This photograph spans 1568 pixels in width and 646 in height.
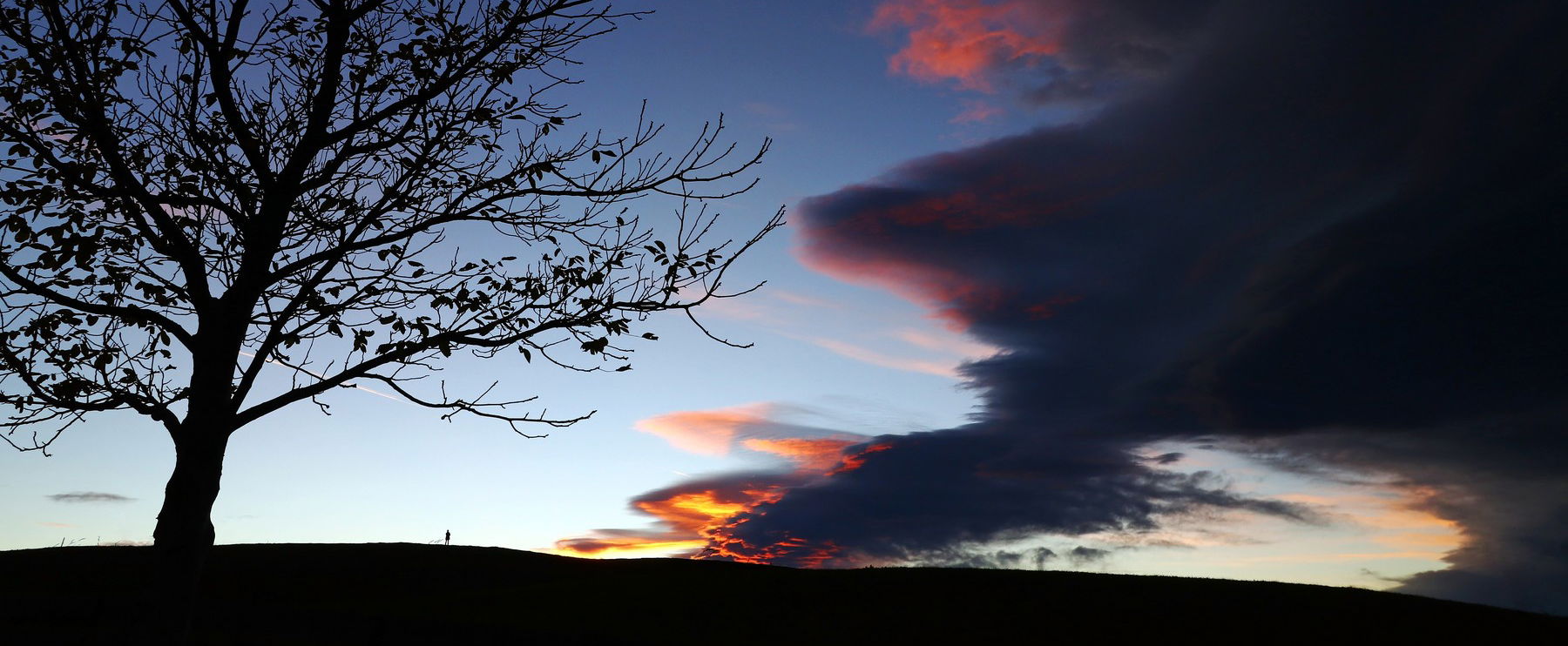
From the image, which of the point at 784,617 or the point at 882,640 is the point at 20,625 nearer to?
the point at 784,617

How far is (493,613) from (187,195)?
24.9 meters

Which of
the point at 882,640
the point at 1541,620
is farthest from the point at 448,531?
the point at 1541,620

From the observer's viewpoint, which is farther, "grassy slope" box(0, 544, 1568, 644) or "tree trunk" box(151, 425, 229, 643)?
"grassy slope" box(0, 544, 1568, 644)

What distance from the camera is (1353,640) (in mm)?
26844

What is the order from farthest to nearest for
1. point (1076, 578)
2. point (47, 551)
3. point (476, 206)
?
point (47, 551) → point (1076, 578) → point (476, 206)

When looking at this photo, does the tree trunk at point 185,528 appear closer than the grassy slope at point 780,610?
Yes

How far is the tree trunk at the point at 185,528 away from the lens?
11609mm

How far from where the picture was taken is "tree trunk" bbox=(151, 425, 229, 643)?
11.6 meters

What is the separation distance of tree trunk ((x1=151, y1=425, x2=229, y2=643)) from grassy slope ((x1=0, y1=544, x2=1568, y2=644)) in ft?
48.2

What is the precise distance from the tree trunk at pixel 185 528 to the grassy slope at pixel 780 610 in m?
14.7

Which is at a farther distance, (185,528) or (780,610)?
(780,610)

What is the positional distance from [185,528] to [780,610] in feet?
81.5

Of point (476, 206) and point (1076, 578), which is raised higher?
point (476, 206)

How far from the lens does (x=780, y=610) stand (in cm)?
3403
